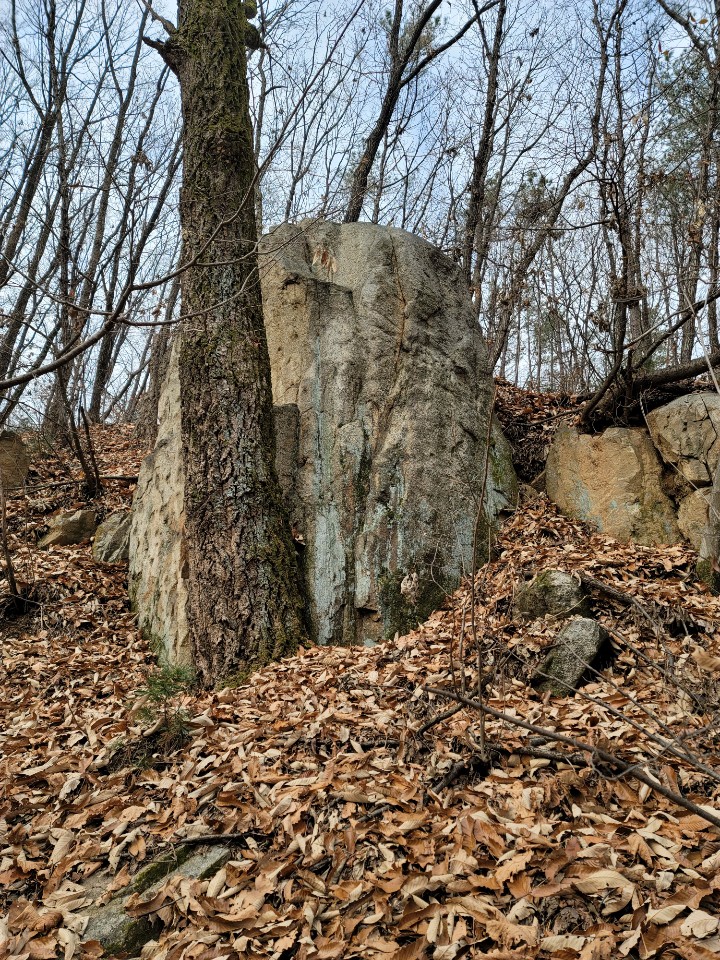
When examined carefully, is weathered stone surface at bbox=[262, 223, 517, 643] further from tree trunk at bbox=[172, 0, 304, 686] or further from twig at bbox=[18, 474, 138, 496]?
twig at bbox=[18, 474, 138, 496]

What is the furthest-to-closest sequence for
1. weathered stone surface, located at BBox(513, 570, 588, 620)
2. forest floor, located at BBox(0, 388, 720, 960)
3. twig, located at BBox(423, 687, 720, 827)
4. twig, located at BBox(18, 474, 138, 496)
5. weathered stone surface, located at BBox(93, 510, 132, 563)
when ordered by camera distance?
twig, located at BBox(18, 474, 138, 496)
weathered stone surface, located at BBox(93, 510, 132, 563)
weathered stone surface, located at BBox(513, 570, 588, 620)
forest floor, located at BBox(0, 388, 720, 960)
twig, located at BBox(423, 687, 720, 827)

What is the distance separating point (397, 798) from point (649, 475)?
421cm

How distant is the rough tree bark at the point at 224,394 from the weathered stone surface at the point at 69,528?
2776mm

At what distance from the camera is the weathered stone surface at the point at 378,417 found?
5516 mm

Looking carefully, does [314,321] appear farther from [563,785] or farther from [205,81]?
[563,785]

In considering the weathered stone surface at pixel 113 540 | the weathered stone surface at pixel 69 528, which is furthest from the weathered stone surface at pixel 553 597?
the weathered stone surface at pixel 69 528

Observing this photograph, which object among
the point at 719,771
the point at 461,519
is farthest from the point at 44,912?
the point at 461,519

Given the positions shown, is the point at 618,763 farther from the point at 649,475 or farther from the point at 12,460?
the point at 12,460

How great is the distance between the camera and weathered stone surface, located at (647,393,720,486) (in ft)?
19.0

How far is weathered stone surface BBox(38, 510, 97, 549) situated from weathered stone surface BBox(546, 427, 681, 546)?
516cm

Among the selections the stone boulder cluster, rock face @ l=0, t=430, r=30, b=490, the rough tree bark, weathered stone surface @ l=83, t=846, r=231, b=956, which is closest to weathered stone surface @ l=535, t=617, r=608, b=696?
the rough tree bark

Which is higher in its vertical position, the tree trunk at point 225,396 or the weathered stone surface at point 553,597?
the tree trunk at point 225,396

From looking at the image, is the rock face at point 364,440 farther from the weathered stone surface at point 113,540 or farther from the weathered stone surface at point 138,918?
the weathered stone surface at point 138,918

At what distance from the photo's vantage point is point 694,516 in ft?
18.3
